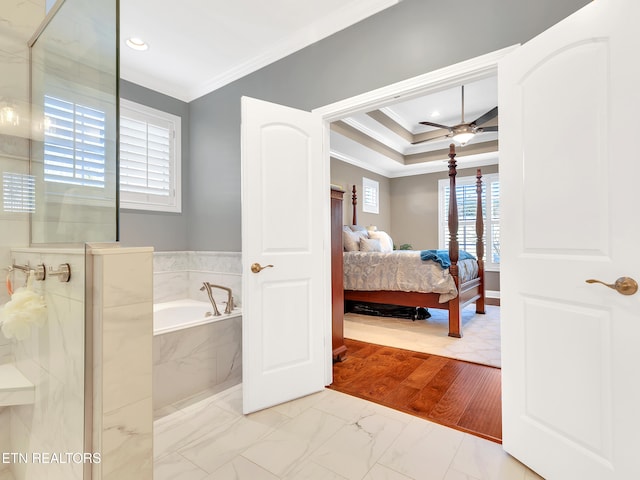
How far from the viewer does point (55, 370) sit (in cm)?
121

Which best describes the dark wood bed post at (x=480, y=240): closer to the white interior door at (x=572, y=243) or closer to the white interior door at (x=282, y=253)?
the white interior door at (x=282, y=253)

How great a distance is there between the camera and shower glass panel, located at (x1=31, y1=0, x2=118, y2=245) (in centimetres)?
104

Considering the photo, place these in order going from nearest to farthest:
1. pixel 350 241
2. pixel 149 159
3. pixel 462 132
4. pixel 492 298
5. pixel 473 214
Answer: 1. pixel 149 159
2. pixel 462 132
3. pixel 350 241
4. pixel 492 298
5. pixel 473 214

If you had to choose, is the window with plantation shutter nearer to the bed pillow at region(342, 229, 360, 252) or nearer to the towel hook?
the towel hook

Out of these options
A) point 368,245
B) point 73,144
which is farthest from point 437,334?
point 73,144

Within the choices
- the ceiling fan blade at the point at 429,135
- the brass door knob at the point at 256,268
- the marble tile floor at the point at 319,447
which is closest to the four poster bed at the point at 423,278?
the ceiling fan blade at the point at 429,135

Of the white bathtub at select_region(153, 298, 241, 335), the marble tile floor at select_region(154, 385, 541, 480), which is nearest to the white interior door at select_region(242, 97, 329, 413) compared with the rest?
the marble tile floor at select_region(154, 385, 541, 480)

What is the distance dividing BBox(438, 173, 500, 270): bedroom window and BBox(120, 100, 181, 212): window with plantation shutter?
526 centimetres

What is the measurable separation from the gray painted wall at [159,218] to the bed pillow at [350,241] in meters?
2.24

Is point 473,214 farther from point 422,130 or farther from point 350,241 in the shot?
point 350,241

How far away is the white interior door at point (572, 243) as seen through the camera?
1157mm

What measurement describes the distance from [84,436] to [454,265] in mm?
3525

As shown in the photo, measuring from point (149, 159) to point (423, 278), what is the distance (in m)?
3.32

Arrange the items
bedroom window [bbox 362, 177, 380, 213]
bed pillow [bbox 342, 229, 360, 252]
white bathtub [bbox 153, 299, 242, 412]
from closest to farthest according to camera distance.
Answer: white bathtub [bbox 153, 299, 242, 412] → bed pillow [bbox 342, 229, 360, 252] → bedroom window [bbox 362, 177, 380, 213]
